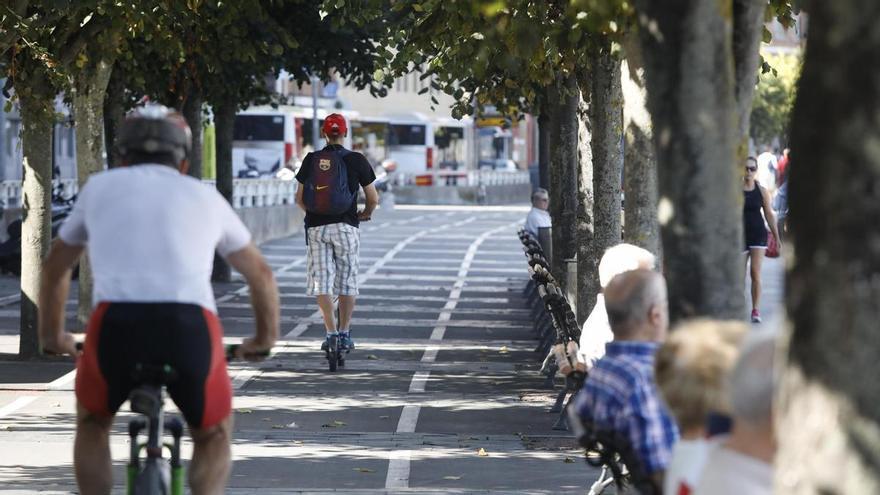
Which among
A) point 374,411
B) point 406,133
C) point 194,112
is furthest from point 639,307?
point 406,133

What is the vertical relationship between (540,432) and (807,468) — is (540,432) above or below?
below

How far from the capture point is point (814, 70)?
11.6 feet

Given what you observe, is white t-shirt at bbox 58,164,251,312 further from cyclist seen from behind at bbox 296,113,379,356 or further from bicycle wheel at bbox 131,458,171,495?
cyclist seen from behind at bbox 296,113,379,356

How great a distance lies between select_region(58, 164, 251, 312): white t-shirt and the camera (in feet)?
19.5

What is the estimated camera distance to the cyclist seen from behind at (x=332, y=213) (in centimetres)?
1490

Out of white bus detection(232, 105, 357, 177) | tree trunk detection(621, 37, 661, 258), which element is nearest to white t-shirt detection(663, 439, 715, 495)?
tree trunk detection(621, 37, 661, 258)

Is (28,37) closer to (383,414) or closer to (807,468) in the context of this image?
(383,414)

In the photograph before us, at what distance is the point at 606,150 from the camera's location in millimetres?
14320

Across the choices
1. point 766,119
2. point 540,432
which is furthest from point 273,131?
point 540,432

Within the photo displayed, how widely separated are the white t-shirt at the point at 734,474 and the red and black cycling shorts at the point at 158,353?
6.52 ft

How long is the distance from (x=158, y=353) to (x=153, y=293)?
18cm

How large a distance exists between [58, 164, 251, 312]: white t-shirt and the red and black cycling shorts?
4 cm

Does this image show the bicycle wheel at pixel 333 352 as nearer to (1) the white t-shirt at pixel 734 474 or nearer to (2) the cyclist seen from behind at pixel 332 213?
(2) the cyclist seen from behind at pixel 332 213

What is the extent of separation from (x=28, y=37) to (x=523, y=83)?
156 inches
